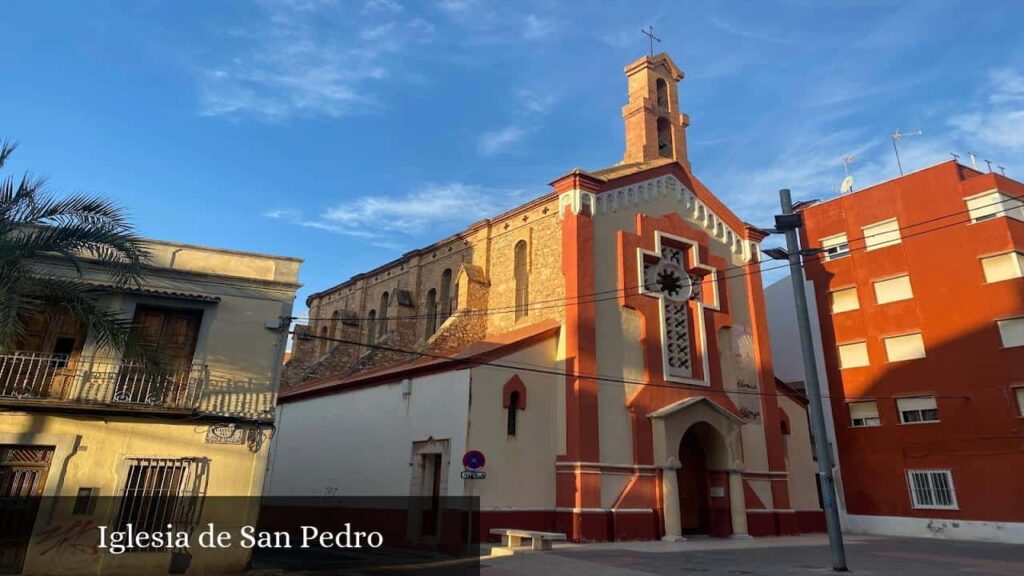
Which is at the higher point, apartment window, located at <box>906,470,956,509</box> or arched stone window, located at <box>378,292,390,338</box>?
arched stone window, located at <box>378,292,390,338</box>

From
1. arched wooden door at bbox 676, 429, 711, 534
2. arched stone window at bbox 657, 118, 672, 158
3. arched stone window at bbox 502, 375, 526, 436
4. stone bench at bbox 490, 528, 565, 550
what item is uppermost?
arched stone window at bbox 657, 118, 672, 158

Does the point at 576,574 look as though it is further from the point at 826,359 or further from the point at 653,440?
the point at 826,359

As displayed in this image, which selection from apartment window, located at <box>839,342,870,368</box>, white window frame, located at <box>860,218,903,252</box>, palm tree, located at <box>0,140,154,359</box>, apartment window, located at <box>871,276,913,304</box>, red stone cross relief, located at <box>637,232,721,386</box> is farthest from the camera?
apartment window, located at <box>839,342,870,368</box>

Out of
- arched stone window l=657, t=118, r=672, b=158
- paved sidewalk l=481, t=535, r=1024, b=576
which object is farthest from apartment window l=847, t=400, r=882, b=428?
arched stone window l=657, t=118, r=672, b=158

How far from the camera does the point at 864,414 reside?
2484 cm

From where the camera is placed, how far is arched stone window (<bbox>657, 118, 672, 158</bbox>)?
26.0m

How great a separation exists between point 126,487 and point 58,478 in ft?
3.63

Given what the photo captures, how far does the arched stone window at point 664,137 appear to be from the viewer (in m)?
26.0

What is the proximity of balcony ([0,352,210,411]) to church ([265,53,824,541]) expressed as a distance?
262 inches

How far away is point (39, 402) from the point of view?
36.4 feet

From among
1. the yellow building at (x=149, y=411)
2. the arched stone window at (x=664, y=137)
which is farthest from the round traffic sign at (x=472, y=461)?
the arched stone window at (x=664, y=137)

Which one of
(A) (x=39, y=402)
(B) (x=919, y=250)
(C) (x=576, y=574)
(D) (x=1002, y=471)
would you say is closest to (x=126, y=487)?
(A) (x=39, y=402)

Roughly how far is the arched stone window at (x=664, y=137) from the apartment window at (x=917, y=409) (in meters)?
13.2

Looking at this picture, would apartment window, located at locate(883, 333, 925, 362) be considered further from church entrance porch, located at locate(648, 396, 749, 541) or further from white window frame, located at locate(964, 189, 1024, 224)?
church entrance porch, located at locate(648, 396, 749, 541)
